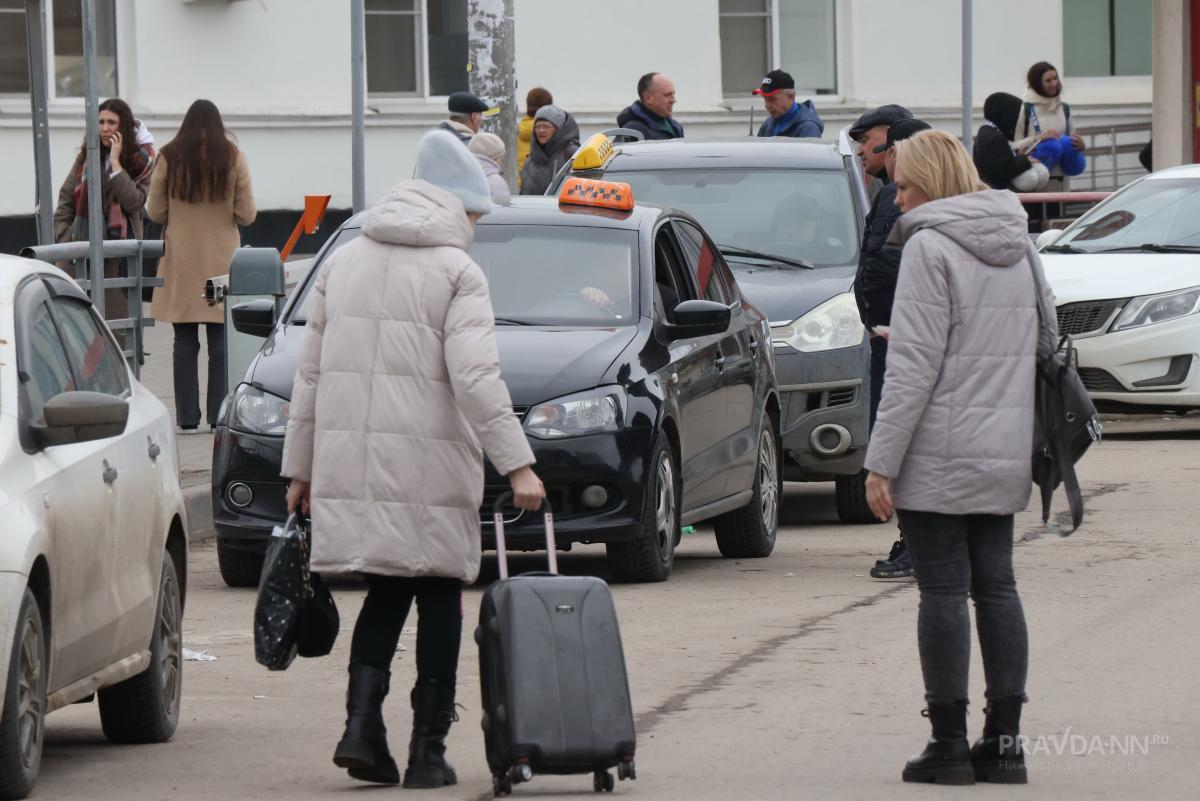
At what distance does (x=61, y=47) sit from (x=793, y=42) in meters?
9.88

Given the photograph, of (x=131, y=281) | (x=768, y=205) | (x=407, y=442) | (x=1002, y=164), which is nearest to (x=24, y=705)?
(x=407, y=442)

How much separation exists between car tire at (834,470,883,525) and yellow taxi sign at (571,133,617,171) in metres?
2.17

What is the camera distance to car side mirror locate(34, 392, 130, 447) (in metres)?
6.41

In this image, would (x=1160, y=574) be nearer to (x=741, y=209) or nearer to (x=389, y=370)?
(x=741, y=209)

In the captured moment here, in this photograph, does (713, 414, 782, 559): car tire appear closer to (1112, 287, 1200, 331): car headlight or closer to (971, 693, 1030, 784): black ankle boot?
(971, 693, 1030, 784): black ankle boot

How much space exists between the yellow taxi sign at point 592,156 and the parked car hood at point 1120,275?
405 cm

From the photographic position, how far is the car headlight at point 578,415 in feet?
32.9

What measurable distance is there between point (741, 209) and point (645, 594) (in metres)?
3.85

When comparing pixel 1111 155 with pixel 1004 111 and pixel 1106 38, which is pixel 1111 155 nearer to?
pixel 1106 38

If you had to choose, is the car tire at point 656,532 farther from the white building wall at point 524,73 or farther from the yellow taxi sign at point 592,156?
the white building wall at point 524,73

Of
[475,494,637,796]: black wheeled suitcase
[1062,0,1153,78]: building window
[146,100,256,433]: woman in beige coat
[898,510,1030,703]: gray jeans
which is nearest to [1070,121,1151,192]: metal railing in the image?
[1062,0,1153,78]: building window

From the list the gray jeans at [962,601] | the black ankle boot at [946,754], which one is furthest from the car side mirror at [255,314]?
the black ankle boot at [946,754]

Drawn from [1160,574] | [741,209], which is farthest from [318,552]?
[741,209]

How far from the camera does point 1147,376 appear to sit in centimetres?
1627
